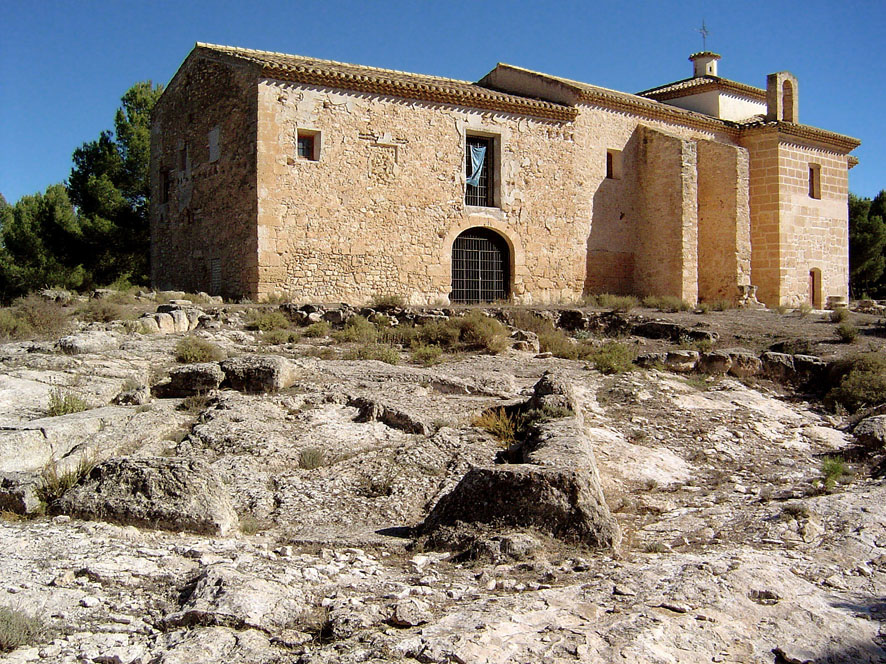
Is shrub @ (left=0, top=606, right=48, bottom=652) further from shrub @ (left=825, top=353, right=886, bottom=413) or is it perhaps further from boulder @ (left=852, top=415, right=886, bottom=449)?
shrub @ (left=825, top=353, right=886, bottom=413)

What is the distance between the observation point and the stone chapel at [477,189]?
1655 centimetres

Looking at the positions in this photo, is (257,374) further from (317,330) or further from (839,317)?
(839,317)

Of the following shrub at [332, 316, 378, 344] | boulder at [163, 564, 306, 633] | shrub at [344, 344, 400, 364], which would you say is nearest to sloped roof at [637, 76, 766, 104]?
shrub at [332, 316, 378, 344]

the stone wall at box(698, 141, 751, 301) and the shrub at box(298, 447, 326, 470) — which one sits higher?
the stone wall at box(698, 141, 751, 301)

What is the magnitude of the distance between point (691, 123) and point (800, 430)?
15.1 meters

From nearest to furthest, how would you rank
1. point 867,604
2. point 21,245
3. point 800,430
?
point 867,604 < point 800,430 < point 21,245

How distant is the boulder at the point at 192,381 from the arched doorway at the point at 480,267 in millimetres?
10194

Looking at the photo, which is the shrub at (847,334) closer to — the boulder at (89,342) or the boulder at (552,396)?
the boulder at (552,396)

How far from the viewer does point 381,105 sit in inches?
687

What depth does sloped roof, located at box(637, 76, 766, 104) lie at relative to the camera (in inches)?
984

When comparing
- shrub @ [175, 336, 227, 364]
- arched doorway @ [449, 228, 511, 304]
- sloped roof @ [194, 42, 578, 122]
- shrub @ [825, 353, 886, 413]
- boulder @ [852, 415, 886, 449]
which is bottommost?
boulder @ [852, 415, 886, 449]

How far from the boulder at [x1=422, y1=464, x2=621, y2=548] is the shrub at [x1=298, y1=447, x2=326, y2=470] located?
1.84 m

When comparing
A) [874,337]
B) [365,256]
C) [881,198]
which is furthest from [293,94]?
[881,198]

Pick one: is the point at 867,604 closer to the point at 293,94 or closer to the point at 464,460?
the point at 464,460
